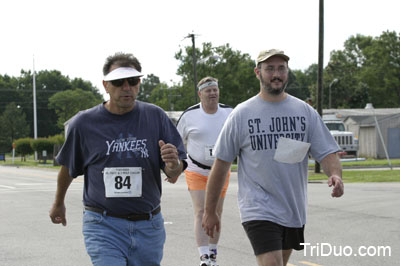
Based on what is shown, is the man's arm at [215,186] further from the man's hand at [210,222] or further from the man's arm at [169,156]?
the man's arm at [169,156]

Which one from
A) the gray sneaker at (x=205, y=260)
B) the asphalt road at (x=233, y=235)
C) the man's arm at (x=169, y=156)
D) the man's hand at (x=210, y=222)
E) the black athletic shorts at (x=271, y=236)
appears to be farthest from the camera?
the asphalt road at (x=233, y=235)

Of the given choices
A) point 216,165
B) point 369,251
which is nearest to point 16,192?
point 369,251

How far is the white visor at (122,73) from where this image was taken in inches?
175

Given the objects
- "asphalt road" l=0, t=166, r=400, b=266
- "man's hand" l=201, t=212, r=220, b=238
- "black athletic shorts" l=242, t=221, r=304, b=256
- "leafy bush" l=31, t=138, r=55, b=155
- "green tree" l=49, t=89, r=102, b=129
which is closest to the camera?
"black athletic shorts" l=242, t=221, r=304, b=256

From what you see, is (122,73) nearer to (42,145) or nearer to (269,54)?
(269,54)

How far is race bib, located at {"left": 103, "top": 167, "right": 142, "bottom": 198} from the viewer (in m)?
4.39

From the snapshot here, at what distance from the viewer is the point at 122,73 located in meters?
4.47

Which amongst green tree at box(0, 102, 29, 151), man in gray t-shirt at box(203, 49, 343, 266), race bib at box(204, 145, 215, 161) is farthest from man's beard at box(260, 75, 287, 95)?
green tree at box(0, 102, 29, 151)

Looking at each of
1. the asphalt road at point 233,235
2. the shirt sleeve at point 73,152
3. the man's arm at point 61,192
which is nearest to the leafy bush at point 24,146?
the asphalt road at point 233,235

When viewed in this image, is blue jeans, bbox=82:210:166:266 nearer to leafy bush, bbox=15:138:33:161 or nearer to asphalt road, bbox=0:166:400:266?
asphalt road, bbox=0:166:400:266

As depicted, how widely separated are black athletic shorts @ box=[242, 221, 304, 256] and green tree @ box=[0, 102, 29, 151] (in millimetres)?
92223

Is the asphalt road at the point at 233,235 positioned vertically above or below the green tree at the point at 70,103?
below

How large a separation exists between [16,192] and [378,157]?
33.0 meters

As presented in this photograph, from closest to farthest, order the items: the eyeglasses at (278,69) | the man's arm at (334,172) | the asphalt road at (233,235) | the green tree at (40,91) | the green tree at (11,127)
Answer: the man's arm at (334,172) → the eyeglasses at (278,69) → the asphalt road at (233,235) → the green tree at (11,127) → the green tree at (40,91)
